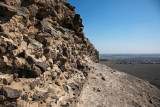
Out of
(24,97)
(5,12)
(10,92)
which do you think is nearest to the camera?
(10,92)

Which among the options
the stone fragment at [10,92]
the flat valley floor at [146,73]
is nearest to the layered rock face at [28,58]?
the stone fragment at [10,92]

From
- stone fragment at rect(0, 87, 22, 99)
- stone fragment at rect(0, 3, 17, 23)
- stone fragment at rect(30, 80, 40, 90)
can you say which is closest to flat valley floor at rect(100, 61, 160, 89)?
stone fragment at rect(30, 80, 40, 90)

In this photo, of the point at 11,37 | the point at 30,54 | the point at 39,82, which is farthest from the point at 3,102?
the point at 11,37

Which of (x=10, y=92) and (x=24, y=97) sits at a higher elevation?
(x=10, y=92)

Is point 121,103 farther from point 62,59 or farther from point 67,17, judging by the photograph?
point 67,17

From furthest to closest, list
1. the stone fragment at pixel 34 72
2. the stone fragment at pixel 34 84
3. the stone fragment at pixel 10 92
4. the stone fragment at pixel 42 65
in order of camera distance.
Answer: the stone fragment at pixel 42 65 < the stone fragment at pixel 34 72 < the stone fragment at pixel 34 84 < the stone fragment at pixel 10 92

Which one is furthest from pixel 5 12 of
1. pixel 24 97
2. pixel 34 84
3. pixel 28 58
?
pixel 24 97

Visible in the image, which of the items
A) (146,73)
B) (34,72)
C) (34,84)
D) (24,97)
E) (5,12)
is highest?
(5,12)

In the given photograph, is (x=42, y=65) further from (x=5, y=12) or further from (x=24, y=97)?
(x=5, y=12)

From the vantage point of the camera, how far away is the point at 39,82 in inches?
234

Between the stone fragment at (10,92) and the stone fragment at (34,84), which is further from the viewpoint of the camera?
the stone fragment at (34,84)

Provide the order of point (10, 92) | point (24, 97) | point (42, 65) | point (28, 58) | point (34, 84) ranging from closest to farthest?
point (10, 92) < point (24, 97) < point (34, 84) < point (28, 58) < point (42, 65)

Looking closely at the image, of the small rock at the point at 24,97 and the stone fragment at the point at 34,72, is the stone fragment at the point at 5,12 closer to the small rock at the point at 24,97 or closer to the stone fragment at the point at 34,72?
the stone fragment at the point at 34,72

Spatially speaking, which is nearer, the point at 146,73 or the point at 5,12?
the point at 5,12
